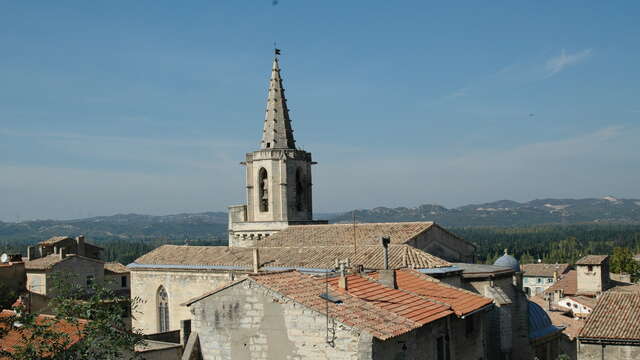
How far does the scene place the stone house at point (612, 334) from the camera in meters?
30.9

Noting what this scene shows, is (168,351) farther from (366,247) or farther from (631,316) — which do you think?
(631,316)

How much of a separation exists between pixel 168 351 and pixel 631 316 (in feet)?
71.5

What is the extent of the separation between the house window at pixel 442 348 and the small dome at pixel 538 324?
38.4 ft

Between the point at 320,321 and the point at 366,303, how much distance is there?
234 centimetres

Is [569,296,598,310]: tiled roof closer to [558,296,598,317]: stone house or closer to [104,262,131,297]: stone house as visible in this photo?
[558,296,598,317]: stone house

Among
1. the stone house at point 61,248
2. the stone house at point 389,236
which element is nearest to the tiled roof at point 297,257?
the stone house at point 389,236

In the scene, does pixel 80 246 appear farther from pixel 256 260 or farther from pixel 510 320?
pixel 510 320

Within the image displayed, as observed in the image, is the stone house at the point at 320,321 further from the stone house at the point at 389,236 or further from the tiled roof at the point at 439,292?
the stone house at the point at 389,236

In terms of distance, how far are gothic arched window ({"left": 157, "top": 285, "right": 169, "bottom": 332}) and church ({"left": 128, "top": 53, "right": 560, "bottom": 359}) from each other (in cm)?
6

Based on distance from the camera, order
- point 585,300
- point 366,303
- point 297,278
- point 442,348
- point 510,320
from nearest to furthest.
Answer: point 366,303 < point 297,278 < point 442,348 < point 510,320 < point 585,300

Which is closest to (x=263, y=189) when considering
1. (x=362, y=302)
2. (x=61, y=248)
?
(x=362, y=302)

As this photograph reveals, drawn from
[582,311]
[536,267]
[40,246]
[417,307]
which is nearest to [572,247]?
[536,267]

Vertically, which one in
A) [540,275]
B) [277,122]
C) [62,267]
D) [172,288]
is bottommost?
[540,275]

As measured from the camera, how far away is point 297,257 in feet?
106
